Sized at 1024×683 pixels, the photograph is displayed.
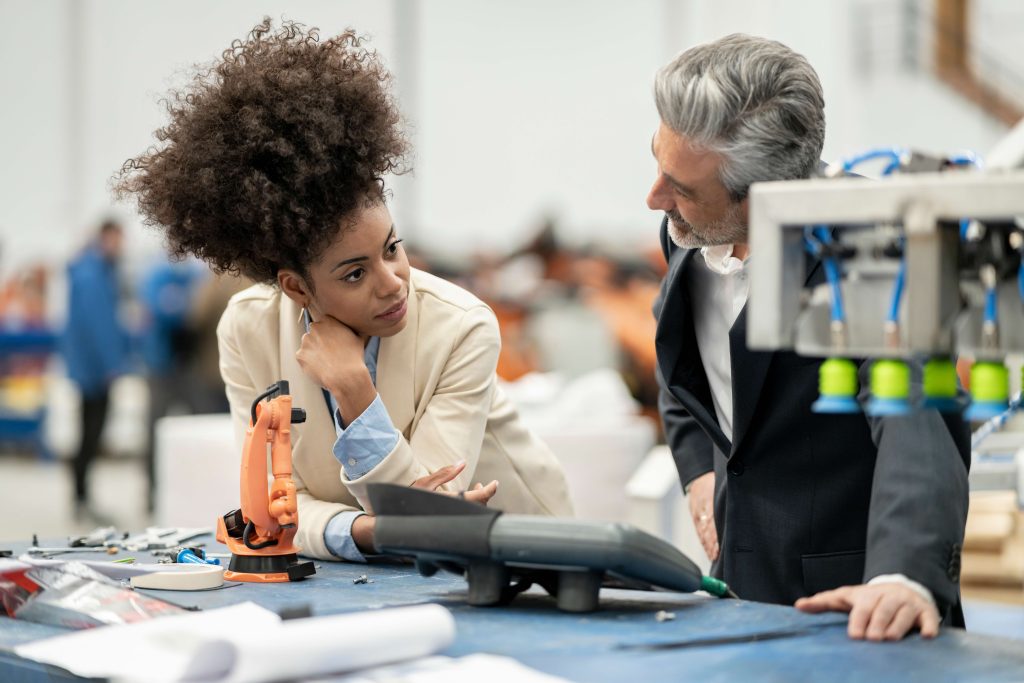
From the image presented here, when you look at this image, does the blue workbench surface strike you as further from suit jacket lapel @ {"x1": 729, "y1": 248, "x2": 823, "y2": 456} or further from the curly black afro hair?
the curly black afro hair

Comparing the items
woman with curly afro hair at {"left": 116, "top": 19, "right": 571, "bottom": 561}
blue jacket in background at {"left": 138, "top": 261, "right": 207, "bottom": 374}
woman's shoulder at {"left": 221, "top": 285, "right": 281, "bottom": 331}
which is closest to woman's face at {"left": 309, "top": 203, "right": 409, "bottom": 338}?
woman with curly afro hair at {"left": 116, "top": 19, "right": 571, "bottom": 561}

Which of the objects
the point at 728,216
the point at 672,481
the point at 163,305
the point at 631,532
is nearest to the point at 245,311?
the point at 728,216

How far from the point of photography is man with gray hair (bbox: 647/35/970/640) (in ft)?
5.11

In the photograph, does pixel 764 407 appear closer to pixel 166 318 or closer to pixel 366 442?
pixel 366 442

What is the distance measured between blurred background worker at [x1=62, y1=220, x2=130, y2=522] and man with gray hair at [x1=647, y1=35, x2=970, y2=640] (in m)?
6.18

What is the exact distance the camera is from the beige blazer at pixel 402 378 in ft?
6.48

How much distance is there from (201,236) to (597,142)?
33.5 ft

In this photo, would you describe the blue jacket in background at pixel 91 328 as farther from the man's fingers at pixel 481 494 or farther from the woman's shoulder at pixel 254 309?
the man's fingers at pixel 481 494

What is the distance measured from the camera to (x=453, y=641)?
1.29 m

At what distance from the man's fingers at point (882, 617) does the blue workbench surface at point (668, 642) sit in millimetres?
24

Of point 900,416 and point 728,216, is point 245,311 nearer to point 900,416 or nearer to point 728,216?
point 728,216

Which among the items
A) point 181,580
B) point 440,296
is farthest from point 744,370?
point 181,580

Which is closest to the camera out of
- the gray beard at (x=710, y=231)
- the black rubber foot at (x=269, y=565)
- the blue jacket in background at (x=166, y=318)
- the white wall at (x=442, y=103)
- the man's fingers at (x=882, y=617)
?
the man's fingers at (x=882, y=617)

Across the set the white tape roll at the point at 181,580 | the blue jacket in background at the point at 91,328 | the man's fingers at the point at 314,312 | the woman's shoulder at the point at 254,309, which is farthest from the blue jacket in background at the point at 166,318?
the white tape roll at the point at 181,580
